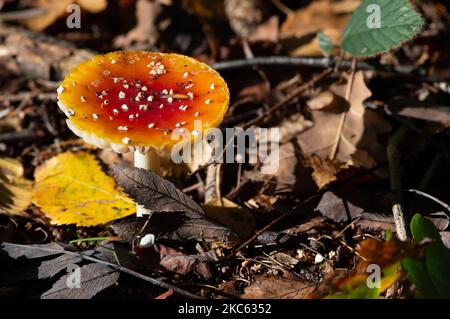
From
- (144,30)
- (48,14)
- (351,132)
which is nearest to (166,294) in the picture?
(351,132)

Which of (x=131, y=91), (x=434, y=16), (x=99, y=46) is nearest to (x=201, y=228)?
(x=131, y=91)

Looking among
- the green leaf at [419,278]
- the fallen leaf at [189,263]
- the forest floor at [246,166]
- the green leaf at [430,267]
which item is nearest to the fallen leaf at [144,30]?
the forest floor at [246,166]

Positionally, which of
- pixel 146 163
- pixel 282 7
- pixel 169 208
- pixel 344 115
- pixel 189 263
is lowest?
pixel 189 263

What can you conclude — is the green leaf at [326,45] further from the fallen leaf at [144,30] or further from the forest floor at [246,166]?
the fallen leaf at [144,30]

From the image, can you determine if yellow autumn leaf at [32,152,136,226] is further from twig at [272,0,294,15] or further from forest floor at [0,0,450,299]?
twig at [272,0,294,15]

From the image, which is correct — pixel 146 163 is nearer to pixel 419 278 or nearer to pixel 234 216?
pixel 234 216
